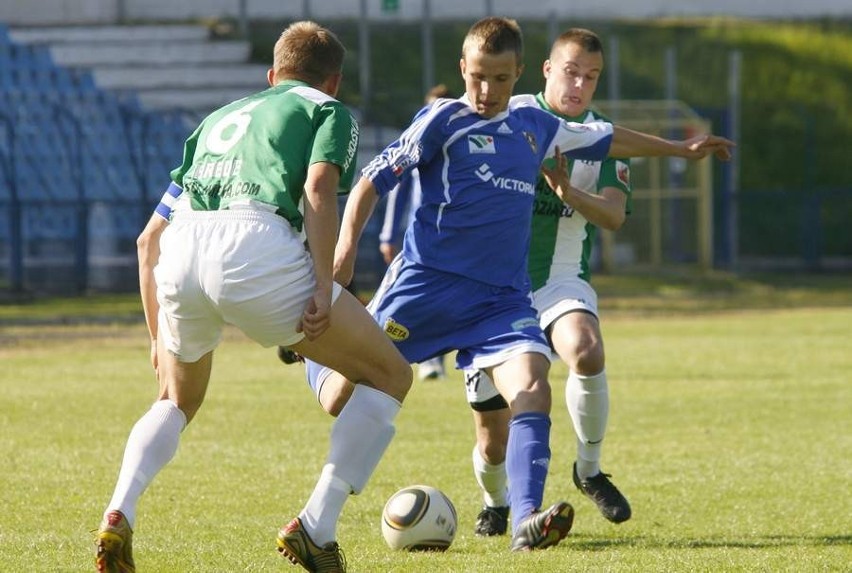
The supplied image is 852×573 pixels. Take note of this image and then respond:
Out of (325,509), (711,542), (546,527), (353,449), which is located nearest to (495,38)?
(353,449)

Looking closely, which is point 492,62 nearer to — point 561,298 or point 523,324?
point 523,324

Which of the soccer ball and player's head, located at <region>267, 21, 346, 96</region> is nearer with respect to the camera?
player's head, located at <region>267, 21, 346, 96</region>

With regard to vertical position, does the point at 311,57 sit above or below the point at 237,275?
above

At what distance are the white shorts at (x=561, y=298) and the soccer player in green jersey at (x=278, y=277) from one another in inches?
68.0

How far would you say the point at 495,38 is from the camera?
560 centimetres

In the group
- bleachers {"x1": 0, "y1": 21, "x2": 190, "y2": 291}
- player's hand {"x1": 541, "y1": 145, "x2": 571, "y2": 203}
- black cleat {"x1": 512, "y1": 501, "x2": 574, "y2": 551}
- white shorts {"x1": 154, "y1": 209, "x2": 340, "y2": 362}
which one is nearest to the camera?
white shorts {"x1": 154, "y1": 209, "x2": 340, "y2": 362}

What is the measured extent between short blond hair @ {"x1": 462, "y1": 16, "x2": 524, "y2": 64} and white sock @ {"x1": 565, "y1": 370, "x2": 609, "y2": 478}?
1529 millimetres

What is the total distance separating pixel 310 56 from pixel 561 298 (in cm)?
210

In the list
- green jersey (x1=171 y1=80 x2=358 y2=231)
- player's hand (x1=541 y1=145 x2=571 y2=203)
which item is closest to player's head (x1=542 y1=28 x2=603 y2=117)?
player's hand (x1=541 y1=145 x2=571 y2=203)

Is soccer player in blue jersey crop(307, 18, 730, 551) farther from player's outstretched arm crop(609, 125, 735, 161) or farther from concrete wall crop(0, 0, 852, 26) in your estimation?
concrete wall crop(0, 0, 852, 26)

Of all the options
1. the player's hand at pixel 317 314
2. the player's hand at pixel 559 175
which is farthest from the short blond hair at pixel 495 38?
the player's hand at pixel 317 314

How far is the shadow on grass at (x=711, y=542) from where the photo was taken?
18.9 ft

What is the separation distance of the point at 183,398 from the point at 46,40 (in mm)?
23105

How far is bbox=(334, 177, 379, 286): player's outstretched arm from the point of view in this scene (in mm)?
5309
